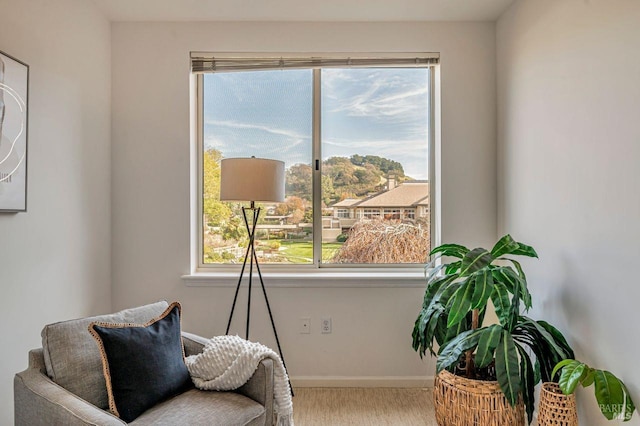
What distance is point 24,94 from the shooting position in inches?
75.9

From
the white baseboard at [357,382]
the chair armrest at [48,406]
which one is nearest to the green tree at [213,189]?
the white baseboard at [357,382]

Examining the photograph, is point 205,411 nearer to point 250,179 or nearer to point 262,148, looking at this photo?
point 250,179

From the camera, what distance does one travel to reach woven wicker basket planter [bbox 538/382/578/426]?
1.72m

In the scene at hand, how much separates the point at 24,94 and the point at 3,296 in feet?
3.15

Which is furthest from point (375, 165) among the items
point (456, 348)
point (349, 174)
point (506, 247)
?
point (456, 348)

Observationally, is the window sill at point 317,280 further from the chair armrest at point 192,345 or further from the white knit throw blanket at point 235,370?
the white knit throw blanket at point 235,370

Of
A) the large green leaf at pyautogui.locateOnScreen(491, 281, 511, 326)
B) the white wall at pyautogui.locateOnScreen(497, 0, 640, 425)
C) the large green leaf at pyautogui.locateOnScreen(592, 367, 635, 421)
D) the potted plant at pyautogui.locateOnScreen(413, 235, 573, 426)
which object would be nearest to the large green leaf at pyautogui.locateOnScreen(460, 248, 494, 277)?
the potted plant at pyautogui.locateOnScreen(413, 235, 573, 426)

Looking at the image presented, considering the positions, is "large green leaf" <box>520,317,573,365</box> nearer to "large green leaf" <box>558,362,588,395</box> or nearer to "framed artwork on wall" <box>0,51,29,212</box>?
"large green leaf" <box>558,362,588,395</box>

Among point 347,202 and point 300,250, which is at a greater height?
point 347,202

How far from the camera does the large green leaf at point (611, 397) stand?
1.54 meters

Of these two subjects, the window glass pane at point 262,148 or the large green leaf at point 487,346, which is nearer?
the large green leaf at point 487,346

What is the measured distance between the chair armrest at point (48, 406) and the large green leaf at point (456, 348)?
1391 mm

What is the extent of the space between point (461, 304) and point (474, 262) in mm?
228

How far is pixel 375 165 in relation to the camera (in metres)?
2.93
